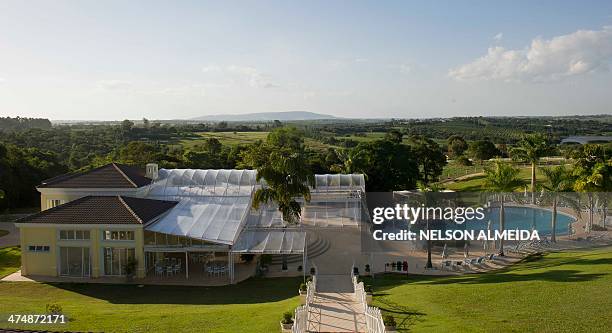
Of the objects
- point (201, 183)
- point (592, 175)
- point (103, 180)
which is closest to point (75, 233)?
point (103, 180)

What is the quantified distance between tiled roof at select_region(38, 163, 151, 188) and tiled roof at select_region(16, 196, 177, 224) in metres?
4.40

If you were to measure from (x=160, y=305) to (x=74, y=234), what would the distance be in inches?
411

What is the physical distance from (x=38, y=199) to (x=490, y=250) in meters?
55.0

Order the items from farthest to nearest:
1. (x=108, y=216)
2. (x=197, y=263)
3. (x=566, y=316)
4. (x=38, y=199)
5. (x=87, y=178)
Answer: (x=38, y=199)
(x=87, y=178)
(x=197, y=263)
(x=108, y=216)
(x=566, y=316)

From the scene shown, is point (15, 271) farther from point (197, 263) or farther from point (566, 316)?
point (566, 316)

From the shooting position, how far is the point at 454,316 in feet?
60.1

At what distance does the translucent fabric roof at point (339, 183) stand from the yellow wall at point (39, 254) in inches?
837

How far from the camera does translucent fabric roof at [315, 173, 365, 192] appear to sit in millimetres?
42500

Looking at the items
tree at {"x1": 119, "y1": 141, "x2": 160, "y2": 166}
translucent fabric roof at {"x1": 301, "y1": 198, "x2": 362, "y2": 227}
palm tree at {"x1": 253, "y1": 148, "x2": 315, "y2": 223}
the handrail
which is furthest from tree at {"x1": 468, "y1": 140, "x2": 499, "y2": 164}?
the handrail

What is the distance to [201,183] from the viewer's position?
40.5 m

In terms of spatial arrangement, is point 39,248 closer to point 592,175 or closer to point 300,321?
point 300,321

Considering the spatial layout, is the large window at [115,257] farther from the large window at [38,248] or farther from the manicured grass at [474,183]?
the manicured grass at [474,183]

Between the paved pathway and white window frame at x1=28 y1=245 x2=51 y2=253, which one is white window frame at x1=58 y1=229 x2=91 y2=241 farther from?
the paved pathway

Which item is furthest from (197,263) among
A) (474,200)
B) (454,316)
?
(474,200)
